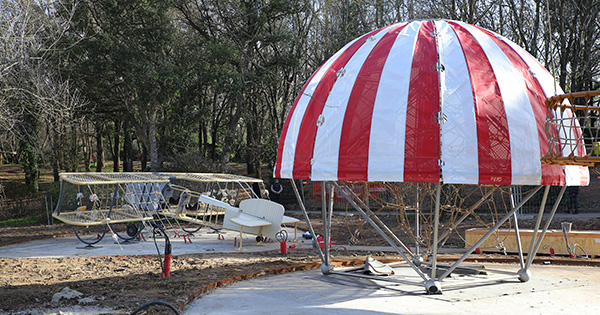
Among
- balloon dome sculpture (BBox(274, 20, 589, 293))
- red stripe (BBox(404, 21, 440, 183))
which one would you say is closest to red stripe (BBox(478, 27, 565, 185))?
balloon dome sculpture (BBox(274, 20, 589, 293))

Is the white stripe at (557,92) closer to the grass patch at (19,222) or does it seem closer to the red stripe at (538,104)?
the red stripe at (538,104)

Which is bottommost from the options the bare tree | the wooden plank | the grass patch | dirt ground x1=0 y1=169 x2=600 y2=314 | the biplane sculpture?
the grass patch

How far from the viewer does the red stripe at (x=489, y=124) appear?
8.60 m

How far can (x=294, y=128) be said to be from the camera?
10.8 m

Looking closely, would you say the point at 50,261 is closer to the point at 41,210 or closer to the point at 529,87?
the point at 529,87

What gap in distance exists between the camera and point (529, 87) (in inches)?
380

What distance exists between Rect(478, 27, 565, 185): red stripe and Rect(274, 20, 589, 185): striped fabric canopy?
0.08 ft

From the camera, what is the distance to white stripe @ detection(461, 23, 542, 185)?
8734 mm

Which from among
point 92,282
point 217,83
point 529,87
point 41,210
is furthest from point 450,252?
point 41,210

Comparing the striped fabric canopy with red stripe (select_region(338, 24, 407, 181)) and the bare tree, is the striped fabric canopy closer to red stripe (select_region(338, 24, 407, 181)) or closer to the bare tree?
red stripe (select_region(338, 24, 407, 181))

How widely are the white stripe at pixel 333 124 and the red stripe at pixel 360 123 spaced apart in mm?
103

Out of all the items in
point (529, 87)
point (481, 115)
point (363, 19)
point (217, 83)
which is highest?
point (363, 19)

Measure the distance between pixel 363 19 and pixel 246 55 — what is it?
7.19 meters

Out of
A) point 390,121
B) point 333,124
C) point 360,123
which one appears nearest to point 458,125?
point 390,121
